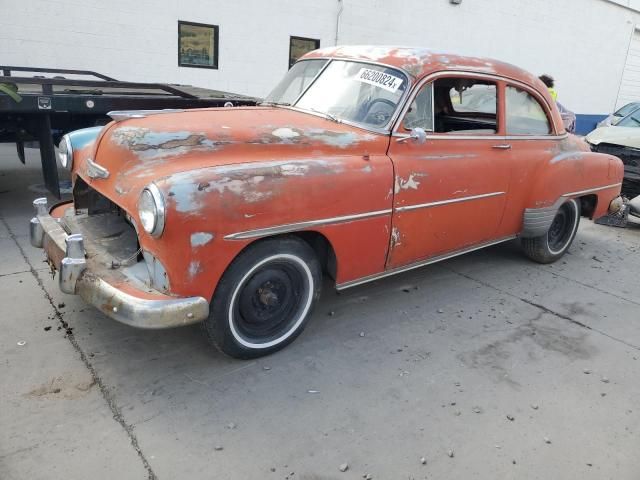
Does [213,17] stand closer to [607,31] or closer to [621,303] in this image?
[621,303]

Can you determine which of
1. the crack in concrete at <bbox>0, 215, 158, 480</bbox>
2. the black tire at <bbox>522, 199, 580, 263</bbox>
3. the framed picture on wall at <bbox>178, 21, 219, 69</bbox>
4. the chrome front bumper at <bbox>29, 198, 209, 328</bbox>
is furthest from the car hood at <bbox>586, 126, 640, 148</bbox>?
the crack in concrete at <bbox>0, 215, 158, 480</bbox>

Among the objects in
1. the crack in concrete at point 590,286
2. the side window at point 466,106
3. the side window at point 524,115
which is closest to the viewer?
the side window at point 466,106

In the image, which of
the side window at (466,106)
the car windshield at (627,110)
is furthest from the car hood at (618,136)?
the side window at (466,106)

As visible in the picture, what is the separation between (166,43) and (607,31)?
15993 mm

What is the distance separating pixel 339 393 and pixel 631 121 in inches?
348

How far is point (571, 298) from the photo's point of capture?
437 cm

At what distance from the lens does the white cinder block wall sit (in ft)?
24.7

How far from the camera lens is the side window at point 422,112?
3.51 meters

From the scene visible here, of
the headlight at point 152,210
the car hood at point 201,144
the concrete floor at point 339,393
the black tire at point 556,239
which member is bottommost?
the concrete floor at point 339,393

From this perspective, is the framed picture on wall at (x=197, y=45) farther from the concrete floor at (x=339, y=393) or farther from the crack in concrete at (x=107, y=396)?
the crack in concrete at (x=107, y=396)

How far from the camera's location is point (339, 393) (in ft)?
9.30

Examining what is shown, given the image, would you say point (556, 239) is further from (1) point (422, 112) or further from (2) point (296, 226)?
(2) point (296, 226)

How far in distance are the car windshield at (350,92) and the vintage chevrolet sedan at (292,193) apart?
0.01 metres

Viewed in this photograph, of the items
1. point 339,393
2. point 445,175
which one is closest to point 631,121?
point 445,175
